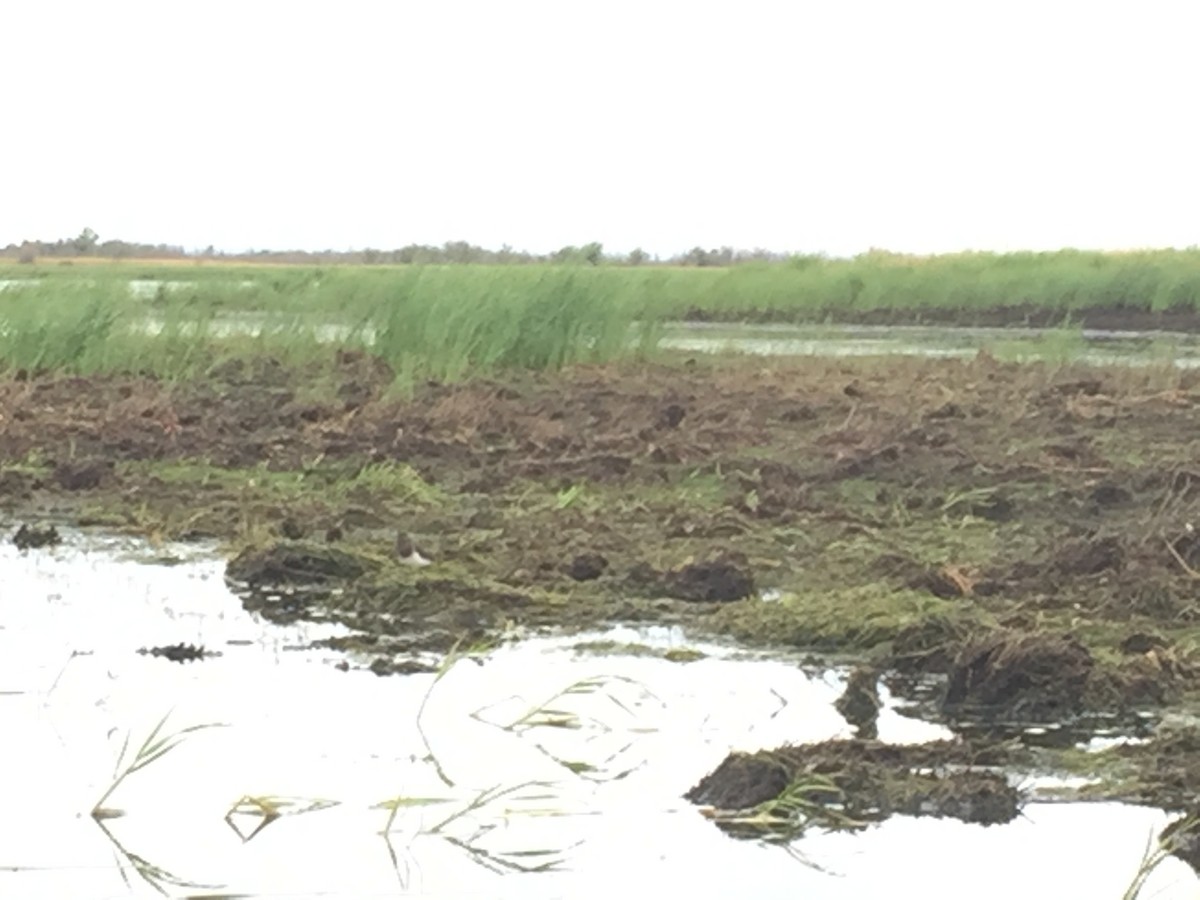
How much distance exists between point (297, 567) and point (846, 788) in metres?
2.88

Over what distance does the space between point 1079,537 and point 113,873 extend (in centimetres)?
431

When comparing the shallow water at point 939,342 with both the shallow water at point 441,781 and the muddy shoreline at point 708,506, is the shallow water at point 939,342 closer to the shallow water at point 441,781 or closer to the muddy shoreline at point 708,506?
the muddy shoreline at point 708,506

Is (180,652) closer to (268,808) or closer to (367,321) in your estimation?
(268,808)

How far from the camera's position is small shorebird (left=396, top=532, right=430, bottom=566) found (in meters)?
6.32

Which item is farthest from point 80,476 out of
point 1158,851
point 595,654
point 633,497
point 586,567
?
point 1158,851

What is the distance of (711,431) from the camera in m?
10.0

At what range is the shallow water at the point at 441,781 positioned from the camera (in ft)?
10.9

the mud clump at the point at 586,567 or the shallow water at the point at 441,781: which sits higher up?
the mud clump at the point at 586,567

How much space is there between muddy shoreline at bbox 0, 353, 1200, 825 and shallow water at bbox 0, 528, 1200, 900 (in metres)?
0.28

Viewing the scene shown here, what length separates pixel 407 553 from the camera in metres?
6.36

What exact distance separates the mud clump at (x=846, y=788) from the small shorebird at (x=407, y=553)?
262cm

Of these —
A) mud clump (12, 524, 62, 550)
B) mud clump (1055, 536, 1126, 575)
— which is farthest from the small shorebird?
mud clump (1055, 536, 1126, 575)

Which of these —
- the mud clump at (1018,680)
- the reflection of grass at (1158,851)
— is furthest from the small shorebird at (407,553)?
the reflection of grass at (1158,851)

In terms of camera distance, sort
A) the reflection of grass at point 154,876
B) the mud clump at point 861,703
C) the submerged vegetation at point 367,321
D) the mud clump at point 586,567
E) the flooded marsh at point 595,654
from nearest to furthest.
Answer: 1. the reflection of grass at point 154,876
2. the flooded marsh at point 595,654
3. the mud clump at point 861,703
4. the mud clump at point 586,567
5. the submerged vegetation at point 367,321
